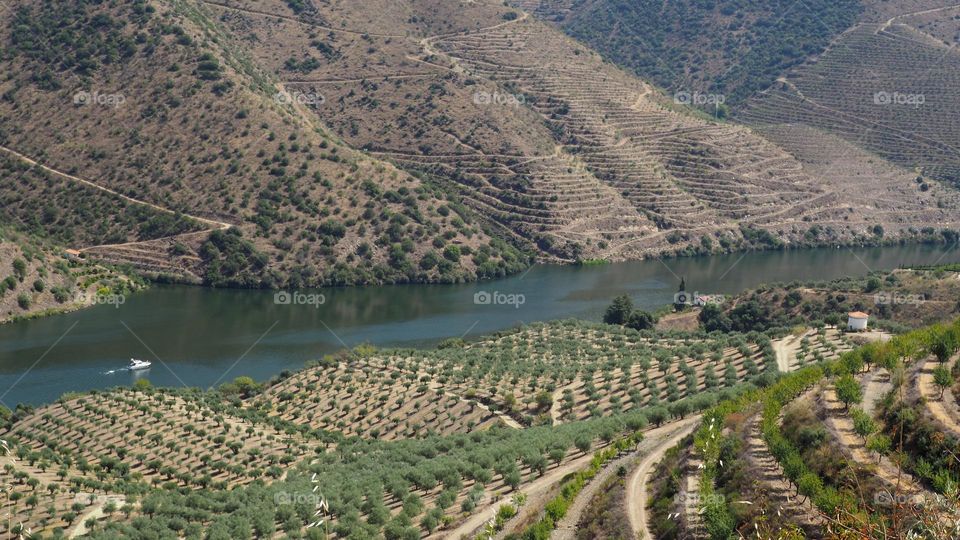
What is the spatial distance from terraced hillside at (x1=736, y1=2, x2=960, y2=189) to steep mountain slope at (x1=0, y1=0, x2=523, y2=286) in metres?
54.2

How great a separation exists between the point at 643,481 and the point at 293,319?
57464mm

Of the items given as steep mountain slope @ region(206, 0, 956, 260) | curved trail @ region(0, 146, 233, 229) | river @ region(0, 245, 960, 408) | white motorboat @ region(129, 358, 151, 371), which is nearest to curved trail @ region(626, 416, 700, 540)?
river @ region(0, 245, 960, 408)

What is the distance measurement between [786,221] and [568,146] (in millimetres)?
24022

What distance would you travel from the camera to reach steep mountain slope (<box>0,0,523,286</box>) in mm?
99250

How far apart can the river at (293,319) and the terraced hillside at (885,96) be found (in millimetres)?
32052

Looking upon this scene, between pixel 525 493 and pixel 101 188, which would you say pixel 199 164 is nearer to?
pixel 101 188

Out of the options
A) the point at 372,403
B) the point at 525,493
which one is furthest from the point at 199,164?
the point at 525,493

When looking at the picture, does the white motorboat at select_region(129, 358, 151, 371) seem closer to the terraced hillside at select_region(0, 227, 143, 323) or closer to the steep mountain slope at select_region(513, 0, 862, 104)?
the terraced hillside at select_region(0, 227, 143, 323)

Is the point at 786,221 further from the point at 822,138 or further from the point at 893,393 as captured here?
the point at 893,393

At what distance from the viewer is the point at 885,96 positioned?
480 feet

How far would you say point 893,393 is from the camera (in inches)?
1110

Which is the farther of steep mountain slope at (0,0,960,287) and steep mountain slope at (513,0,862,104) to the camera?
steep mountain slope at (513,0,862,104)

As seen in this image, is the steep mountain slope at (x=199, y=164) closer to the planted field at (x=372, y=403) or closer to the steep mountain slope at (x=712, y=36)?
the planted field at (x=372, y=403)

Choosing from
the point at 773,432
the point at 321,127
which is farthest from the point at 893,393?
the point at 321,127
